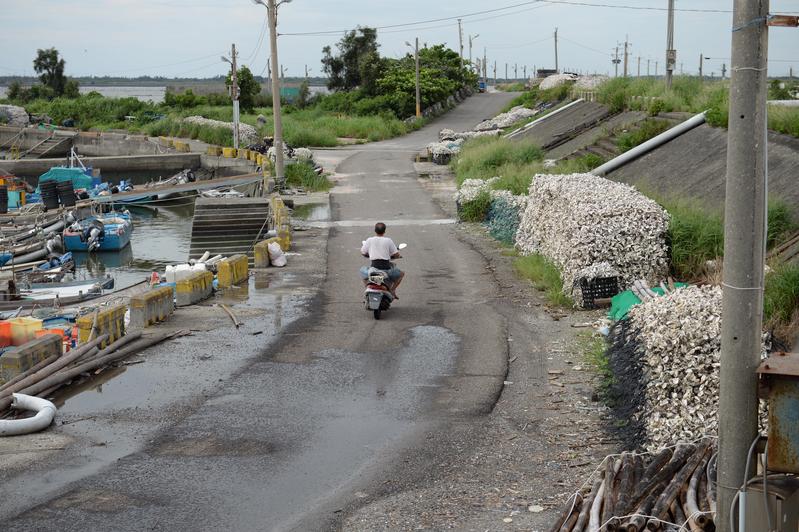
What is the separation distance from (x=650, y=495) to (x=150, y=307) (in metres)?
10.6

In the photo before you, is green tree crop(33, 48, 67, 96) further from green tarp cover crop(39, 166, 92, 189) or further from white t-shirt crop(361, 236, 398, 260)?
white t-shirt crop(361, 236, 398, 260)

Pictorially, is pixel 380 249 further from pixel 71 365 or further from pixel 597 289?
pixel 71 365

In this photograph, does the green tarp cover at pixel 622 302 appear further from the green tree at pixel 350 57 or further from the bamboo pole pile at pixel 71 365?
the green tree at pixel 350 57

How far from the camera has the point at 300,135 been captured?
193 feet

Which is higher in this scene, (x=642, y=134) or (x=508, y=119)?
(x=508, y=119)

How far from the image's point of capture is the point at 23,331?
52.9ft

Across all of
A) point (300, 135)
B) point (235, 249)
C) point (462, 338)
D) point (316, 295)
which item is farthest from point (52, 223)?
point (462, 338)

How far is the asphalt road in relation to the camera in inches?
332

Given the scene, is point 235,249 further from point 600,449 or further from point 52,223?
point 600,449

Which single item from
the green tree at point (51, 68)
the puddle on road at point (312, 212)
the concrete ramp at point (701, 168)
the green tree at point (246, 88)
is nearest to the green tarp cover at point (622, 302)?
the concrete ramp at point (701, 168)

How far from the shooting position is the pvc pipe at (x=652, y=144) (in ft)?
86.5


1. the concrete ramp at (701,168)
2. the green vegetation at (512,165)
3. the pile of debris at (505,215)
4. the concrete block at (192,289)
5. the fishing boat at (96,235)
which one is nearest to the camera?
the concrete block at (192,289)

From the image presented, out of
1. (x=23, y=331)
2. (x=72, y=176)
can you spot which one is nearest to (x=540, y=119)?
(x=72, y=176)

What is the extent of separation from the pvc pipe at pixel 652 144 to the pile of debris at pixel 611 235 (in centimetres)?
819
